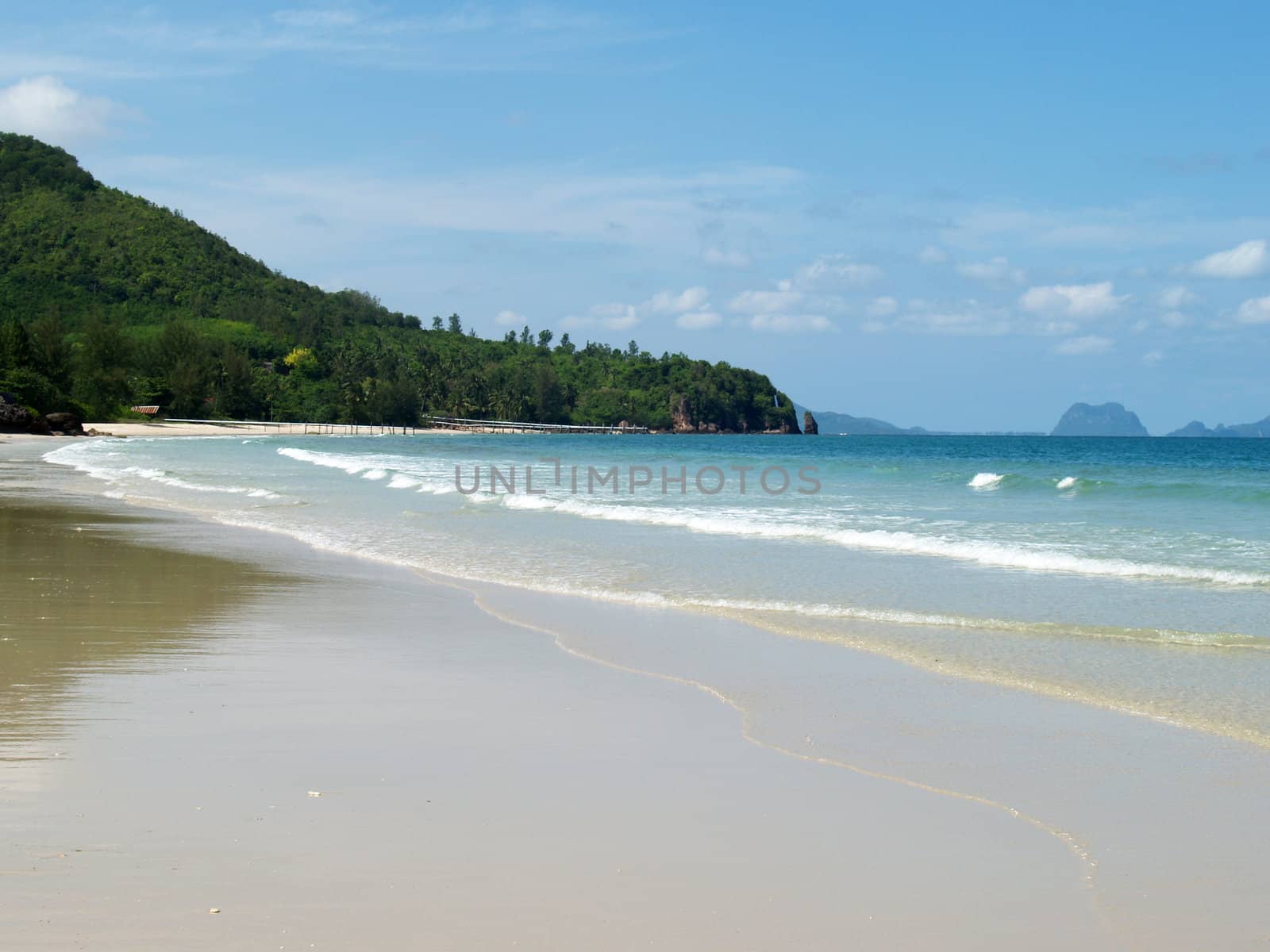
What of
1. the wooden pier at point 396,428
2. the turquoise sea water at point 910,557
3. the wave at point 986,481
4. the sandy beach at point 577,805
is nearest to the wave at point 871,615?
the turquoise sea water at point 910,557

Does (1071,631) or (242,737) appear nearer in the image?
(242,737)

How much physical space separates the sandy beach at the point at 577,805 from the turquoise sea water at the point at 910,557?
1125 millimetres

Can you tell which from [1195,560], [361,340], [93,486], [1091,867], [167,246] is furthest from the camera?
[361,340]

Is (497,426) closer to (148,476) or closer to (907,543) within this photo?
(148,476)

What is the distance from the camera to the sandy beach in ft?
11.7

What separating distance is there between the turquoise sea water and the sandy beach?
3.69 ft

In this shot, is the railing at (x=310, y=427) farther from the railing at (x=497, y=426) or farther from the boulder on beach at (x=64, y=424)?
the boulder on beach at (x=64, y=424)

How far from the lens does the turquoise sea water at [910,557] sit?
810 cm

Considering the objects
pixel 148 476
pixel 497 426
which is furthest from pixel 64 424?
pixel 497 426

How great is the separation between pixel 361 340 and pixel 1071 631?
183841 millimetres

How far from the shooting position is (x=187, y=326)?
14100 centimetres

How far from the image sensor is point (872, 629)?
932cm

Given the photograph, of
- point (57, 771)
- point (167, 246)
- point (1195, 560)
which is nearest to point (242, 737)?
point (57, 771)

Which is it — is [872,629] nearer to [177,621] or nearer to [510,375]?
[177,621]
